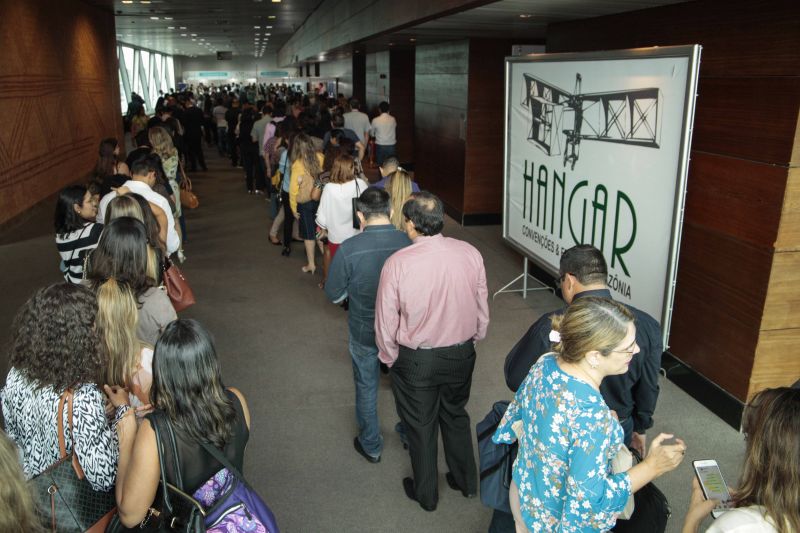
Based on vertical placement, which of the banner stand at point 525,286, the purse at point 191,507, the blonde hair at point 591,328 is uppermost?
the blonde hair at point 591,328

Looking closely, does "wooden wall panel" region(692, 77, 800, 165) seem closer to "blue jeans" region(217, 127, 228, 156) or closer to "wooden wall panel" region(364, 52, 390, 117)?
"wooden wall panel" region(364, 52, 390, 117)

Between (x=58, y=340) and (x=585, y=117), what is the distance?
3.81 meters

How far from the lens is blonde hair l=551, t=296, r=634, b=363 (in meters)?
1.86

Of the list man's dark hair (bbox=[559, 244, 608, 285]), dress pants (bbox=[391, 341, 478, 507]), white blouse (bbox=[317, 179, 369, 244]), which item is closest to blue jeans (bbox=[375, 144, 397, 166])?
white blouse (bbox=[317, 179, 369, 244])

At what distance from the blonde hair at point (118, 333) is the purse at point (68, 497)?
0.48m

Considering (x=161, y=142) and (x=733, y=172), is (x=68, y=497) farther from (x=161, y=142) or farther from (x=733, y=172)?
(x=161, y=142)

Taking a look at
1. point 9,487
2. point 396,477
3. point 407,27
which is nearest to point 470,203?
point 407,27

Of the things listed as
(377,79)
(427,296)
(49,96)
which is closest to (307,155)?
(427,296)

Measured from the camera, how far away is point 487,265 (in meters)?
7.34

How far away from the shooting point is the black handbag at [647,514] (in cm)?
218

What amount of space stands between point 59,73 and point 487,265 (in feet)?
29.2

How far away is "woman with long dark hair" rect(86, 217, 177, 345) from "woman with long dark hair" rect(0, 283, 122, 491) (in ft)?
2.51

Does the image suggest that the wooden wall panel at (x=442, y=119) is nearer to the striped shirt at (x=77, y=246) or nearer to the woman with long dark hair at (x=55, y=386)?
the striped shirt at (x=77, y=246)

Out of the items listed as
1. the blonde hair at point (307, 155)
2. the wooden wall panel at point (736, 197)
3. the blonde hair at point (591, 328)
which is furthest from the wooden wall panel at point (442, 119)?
the blonde hair at point (591, 328)
